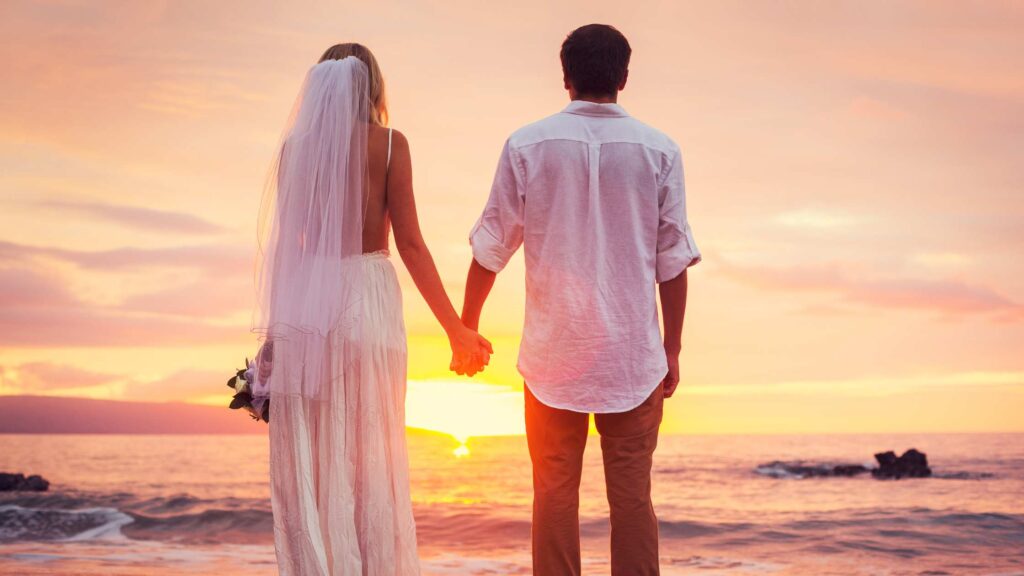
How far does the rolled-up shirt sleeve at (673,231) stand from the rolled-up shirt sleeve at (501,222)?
21.3 inches

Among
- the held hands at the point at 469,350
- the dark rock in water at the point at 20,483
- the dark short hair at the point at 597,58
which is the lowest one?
the dark rock in water at the point at 20,483

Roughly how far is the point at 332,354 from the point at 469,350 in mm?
559

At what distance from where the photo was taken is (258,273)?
12.7 feet

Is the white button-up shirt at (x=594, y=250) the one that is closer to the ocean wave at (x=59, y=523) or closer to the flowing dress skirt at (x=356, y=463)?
the flowing dress skirt at (x=356, y=463)

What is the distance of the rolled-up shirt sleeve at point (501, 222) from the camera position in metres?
3.60

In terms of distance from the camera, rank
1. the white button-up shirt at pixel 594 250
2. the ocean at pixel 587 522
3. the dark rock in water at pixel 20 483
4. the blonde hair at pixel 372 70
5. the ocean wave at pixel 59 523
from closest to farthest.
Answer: the white button-up shirt at pixel 594 250, the blonde hair at pixel 372 70, the ocean at pixel 587 522, the ocean wave at pixel 59 523, the dark rock in water at pixel 20 483

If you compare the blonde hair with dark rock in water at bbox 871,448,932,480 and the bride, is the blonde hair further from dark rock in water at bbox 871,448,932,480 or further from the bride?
dark rock in water at bbox 871,448,932,480

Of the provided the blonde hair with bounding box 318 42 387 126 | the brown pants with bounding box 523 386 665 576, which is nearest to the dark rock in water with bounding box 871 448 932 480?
the brown pants with bounding box 523 386 665 576

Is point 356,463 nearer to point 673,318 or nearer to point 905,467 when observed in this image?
point 673,318

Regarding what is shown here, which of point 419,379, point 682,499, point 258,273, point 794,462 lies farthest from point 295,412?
point 794,462

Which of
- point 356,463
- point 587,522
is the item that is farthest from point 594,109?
point 587,522

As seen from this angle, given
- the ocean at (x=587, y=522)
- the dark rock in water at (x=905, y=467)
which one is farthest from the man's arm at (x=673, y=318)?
the dark rock in water at (x=905, y=467)

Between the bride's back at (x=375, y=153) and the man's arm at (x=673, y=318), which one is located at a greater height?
the bride's back at (x=375, y=153)

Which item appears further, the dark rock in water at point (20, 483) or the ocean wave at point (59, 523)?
the dark rock in water at point (20, 483)
